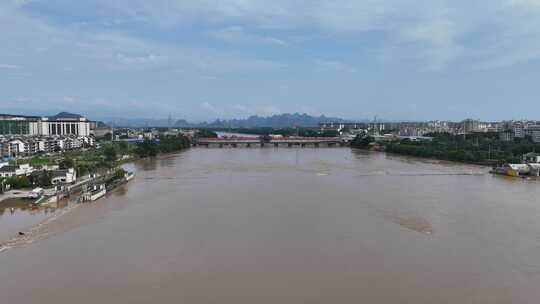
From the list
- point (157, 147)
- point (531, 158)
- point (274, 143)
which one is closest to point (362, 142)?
point (274, 143)

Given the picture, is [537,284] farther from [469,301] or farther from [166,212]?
[166,212]

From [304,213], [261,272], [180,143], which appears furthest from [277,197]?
[180,143]

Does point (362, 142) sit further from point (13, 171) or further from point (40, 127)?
point (40, 127)

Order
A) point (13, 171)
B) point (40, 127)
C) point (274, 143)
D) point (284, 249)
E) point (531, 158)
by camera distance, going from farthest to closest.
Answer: point (274, 143) → point (40, 127) → point (531, 158) → point (13, 171) → point (284, 249)

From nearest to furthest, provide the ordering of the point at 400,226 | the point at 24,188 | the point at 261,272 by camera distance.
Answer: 1. the point at 261,272
2. the point at 400,226
3. the point at 24,188

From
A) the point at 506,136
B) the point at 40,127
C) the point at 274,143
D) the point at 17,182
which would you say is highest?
the point at 40,127

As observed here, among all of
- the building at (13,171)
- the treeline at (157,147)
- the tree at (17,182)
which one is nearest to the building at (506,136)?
the treeline at (157,147)

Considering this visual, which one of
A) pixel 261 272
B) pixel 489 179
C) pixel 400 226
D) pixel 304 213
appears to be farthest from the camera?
pixel 489 179

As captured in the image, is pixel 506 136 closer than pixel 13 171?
No
